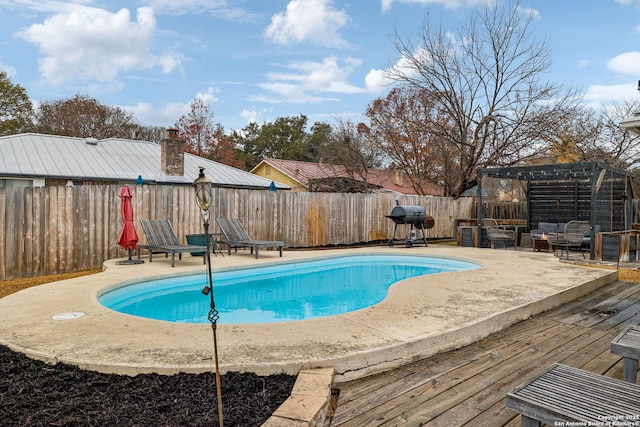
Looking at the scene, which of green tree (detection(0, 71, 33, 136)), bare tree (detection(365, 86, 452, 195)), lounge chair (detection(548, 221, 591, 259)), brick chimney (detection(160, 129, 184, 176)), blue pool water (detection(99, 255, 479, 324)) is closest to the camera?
blue pool water (detection(99, 255, 479, 324))

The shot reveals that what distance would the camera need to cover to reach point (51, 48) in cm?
1339

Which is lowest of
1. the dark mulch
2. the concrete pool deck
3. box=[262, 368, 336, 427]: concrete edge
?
the dark mulch

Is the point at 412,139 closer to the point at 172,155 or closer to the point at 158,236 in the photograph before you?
the point at 172,155

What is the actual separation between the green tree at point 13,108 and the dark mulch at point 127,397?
25842mm

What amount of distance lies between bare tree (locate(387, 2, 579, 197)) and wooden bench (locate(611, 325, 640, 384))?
12.9 m

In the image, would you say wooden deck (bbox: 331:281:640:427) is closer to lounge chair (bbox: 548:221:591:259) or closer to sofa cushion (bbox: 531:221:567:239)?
lounge chair (bbox: 548:221:591:259)

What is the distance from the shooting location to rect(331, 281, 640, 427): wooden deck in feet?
8.01

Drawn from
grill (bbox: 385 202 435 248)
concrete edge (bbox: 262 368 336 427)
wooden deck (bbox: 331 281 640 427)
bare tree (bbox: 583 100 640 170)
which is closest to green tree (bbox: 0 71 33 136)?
grill (bbox: 385 202 435 248)

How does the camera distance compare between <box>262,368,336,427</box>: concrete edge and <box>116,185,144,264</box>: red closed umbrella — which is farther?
<box>116,185,144,264</box>: red closed umbrella

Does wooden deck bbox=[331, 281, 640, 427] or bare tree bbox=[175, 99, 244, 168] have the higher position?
bare tree bbox=[175, 99, 244, 168]

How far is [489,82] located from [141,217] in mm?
13103

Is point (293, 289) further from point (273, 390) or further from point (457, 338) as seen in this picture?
point (273, 390)

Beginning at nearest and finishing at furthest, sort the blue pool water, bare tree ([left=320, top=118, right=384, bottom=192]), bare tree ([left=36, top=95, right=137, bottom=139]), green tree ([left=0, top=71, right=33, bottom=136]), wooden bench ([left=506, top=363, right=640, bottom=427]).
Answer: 1. wooden bench ([left=506, top=363, right=640, bottom=427])
2. the blue pool water
3. bare tree ([left=320, top=118, right=384, bottom=192])
4. green tree ([left=0, top=71, right=33, bottom=136])
5. bare tree ([left=36, top=95, right=137, bottom=139])

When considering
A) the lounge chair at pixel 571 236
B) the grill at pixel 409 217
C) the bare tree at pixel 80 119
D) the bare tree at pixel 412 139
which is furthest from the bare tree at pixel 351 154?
the bare tree at pixel 80 119
